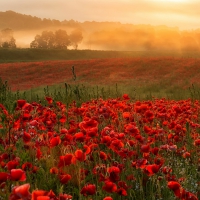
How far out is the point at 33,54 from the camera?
76.1 meters

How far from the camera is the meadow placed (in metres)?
2.90

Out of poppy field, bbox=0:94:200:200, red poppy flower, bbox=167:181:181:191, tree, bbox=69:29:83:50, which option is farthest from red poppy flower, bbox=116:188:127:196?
tree, bbox=69:29:83:50

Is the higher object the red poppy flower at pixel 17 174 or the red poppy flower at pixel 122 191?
the red poppy flower at pixel 17 174

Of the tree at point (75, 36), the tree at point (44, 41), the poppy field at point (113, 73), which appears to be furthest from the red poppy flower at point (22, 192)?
the tree at point (75, 36)

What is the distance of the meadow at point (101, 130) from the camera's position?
9.50 feet

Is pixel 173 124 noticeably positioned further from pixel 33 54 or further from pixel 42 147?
pixel 33 54

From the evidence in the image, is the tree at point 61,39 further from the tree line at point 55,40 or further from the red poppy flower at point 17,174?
the red poppy flower at point 17,174

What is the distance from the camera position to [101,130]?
15.1 ft

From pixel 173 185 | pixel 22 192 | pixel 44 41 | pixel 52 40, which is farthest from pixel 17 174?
pixel 44 41

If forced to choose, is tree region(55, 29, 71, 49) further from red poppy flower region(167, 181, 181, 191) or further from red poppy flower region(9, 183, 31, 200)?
red poppy flower region(9, 183, 31, 200)

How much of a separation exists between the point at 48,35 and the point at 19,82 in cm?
12365

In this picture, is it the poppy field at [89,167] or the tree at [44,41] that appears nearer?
the poppy field at [89,167]

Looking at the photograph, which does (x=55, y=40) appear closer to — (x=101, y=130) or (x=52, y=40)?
(x=52, y=40)

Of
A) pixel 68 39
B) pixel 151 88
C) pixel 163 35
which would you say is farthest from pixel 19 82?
pixel 163 35
